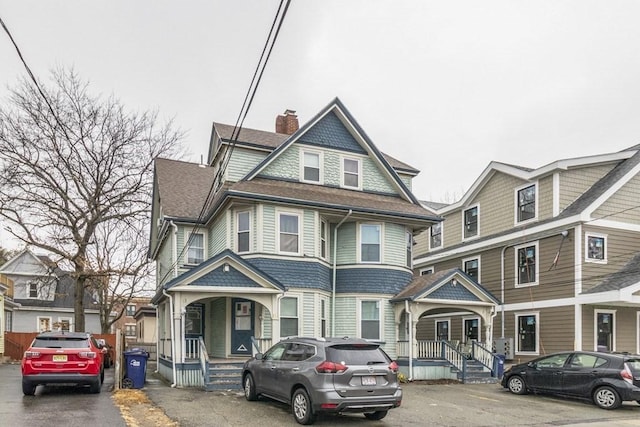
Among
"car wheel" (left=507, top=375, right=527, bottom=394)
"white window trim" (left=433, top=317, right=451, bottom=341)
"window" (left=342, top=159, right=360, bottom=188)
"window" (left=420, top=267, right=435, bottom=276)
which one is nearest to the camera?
"car wheel" (left=507, top=375, right=527, bottom=394)

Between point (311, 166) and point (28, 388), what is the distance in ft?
37.8

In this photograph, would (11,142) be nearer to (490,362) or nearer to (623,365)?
(490,362)

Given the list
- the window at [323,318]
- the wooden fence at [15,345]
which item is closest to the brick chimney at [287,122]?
the window at [323,318]

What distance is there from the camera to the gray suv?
30.6 feet

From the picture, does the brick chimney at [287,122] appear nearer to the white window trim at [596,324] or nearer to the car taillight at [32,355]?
the white window trim at [596,324]

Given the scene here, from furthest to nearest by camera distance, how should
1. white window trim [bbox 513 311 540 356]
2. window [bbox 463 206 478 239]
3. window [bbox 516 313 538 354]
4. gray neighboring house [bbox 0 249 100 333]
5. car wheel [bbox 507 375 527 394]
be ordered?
1. gray neighboring house [bbox 0 249 100 333]
2. window [bbox 463 206 478 239]
3. window [bbox 516 313 538 354]
4. white window trim [bbox 513 311 540 356]
5. car wheel [bbox 507 375 527 394]

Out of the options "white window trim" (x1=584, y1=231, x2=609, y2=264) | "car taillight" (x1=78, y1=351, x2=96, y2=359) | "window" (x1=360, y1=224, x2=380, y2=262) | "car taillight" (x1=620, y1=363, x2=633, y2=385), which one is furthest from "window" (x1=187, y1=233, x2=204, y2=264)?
"car taillight" (x1=620, y1=363, x2=633, y2=385)

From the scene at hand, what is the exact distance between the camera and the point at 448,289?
60.1 ft

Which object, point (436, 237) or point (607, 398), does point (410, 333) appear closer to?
point (607, 398)

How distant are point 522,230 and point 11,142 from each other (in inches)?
939

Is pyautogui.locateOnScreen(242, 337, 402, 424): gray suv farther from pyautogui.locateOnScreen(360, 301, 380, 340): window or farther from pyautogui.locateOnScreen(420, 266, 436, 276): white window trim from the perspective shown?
pyautogui.locateOnScreen(420, 266, 436, 276): white window trim

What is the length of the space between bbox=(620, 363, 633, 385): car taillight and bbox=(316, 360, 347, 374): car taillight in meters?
7.57

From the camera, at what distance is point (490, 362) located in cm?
1864

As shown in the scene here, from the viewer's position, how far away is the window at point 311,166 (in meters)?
20.0
